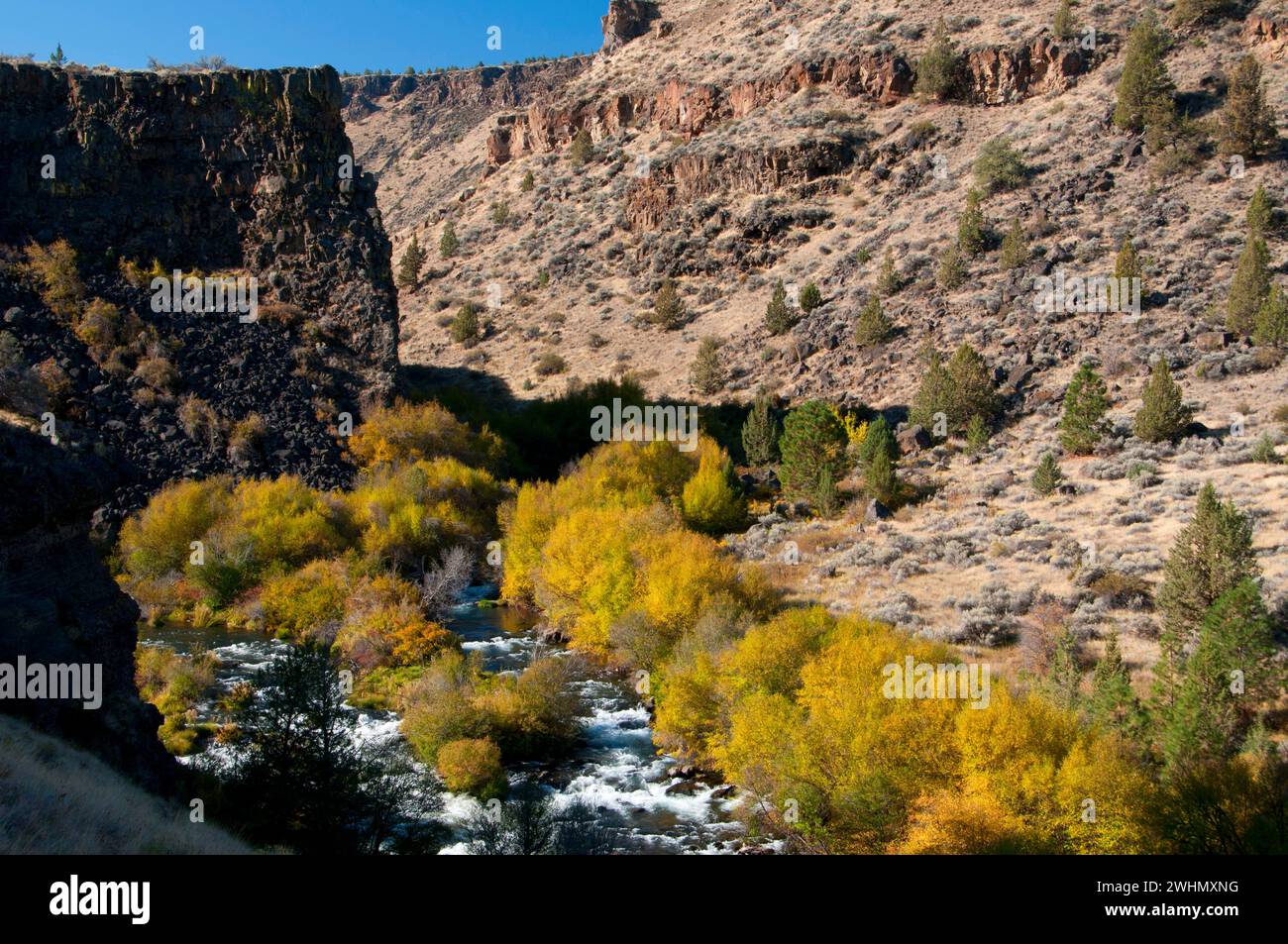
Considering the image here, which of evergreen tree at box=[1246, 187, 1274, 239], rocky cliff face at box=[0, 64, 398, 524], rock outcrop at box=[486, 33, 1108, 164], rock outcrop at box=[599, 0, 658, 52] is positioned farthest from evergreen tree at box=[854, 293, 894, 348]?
rock outcrop at box=[599, 0, 658, 52]

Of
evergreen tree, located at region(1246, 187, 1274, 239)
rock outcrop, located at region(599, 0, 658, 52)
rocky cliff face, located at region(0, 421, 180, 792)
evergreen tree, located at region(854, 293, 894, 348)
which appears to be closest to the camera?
rocky cliff face, located at region(0, 421, 180, 792)

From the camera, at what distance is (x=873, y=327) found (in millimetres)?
49281

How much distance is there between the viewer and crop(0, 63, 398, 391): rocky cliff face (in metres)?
44.4

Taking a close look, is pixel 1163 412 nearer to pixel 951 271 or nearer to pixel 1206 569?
pixel 1206 569

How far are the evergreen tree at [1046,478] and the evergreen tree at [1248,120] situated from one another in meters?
29.7

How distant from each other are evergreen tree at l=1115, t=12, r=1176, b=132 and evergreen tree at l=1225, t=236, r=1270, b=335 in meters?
19.2

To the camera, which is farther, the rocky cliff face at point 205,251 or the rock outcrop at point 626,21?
the rock outcrop at point 626,21

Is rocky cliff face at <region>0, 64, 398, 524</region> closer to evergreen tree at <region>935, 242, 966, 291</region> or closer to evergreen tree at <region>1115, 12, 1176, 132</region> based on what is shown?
evergreen tree at <region>935, 242, 966, 291</region>

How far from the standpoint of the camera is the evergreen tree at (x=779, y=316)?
55.1m

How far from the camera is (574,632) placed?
28969 mm

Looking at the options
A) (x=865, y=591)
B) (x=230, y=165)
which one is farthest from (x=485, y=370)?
(x=865, y=591)

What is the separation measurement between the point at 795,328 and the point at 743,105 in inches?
1217

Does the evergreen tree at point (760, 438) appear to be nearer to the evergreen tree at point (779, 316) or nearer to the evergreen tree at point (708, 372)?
the evergreen tree at point (708, 372)

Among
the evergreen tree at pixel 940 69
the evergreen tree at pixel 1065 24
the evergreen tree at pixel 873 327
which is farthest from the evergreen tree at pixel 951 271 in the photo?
the evergreen tree at pixel 1065 24
